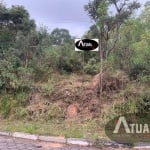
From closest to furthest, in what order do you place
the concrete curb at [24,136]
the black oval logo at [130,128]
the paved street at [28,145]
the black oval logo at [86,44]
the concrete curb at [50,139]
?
the paved street at [28,145] < the concrete curb at [50,139] < the concrete curb at [24,136] < the black oval logo at [130,128] < the black oval logo at [86,44]

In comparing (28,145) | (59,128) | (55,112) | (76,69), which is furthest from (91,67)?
(28,145)

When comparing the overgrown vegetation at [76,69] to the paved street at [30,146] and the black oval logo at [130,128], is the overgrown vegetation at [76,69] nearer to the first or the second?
the black oval logo at [130,128]

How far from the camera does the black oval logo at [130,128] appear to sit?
7830 millimetres

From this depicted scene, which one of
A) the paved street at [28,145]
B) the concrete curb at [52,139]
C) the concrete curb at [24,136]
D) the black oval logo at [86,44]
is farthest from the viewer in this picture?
the black oval logo at [86,44]

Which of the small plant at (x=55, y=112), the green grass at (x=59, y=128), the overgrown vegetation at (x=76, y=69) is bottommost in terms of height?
the green grass at (x=59, y=128)

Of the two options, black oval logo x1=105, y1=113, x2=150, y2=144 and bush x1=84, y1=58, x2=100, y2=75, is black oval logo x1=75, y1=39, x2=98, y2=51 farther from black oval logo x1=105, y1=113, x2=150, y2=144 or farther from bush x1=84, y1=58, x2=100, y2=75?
black oval logo x1=105, y1=113, x2=150, y2=144

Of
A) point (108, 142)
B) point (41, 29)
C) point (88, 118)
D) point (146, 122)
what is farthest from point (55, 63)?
point (108, 142)

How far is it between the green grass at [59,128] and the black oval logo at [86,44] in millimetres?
2034

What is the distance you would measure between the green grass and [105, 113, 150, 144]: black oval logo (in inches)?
13.0

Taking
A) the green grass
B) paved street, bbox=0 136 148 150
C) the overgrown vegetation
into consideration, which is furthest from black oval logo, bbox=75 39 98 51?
paved street, bbox=0 136 148 150

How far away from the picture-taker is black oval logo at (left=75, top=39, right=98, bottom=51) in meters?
9.25

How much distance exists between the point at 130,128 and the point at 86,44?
2590 mm

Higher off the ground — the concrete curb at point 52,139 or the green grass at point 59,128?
the green grass at point 59,128

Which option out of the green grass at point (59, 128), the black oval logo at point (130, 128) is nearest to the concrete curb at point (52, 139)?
the green grass at point (59, 128)
